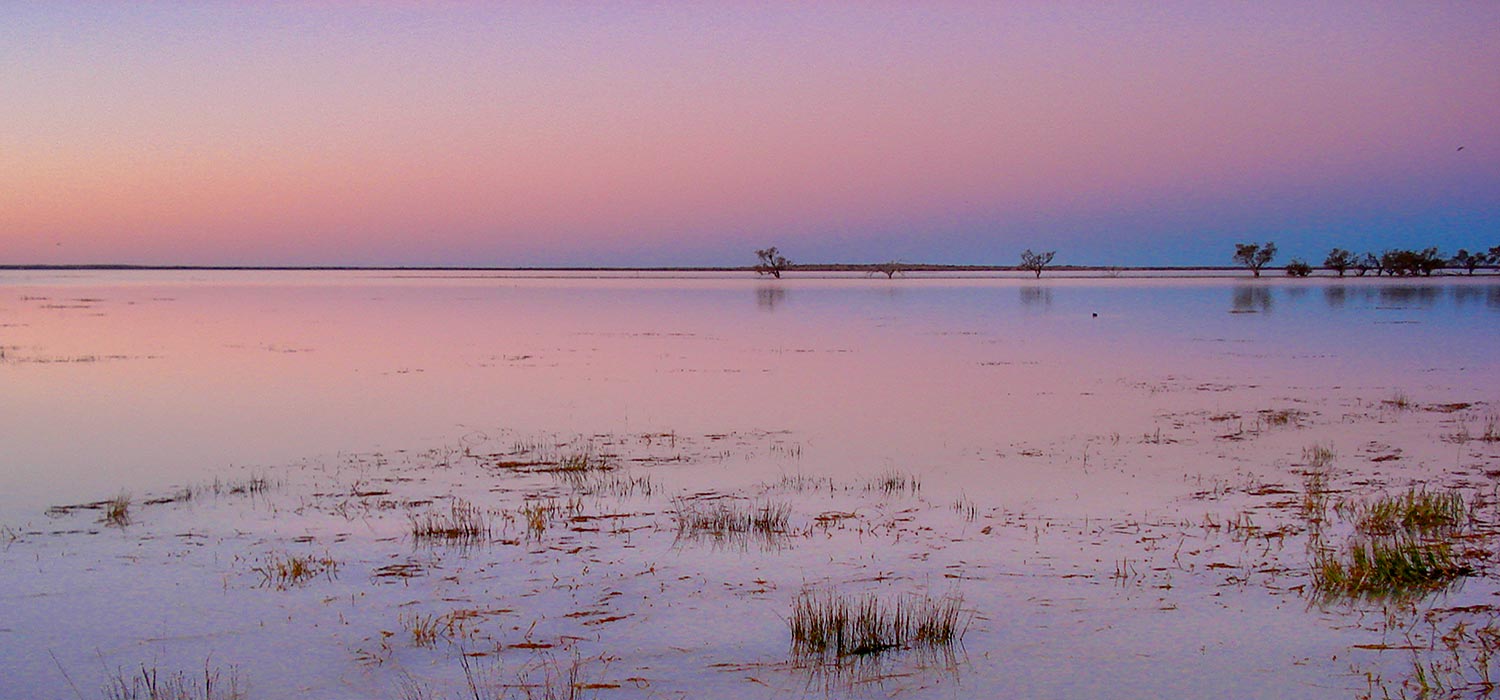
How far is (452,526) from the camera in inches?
306

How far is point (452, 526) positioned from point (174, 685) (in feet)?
9.43

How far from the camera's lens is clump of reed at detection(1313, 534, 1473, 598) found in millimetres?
6137

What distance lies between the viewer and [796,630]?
5477 millimetres

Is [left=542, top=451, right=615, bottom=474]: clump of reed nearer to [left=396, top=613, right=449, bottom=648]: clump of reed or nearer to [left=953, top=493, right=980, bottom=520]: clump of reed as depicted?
[left=953, top=493, right=980, bottom=520]: clump of reed

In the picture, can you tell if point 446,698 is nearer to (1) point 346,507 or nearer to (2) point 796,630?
(2) point 796,630

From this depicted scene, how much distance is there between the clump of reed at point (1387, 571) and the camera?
614 centimetres

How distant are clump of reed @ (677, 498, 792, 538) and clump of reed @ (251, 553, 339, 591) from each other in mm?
2298

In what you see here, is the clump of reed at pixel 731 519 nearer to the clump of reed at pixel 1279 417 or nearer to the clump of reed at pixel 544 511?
the clump of reed at pixel 544 511

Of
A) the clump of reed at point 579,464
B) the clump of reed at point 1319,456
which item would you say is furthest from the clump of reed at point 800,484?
the clump of reed at point 1319,456

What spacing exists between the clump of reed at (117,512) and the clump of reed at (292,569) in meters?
1.95

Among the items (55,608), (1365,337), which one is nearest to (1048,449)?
(55,608)

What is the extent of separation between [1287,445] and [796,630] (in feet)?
25.9

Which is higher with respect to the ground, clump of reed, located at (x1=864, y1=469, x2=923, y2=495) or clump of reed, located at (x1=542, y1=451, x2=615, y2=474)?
clump of reed, located at (x1=542, y1=451, x2=615, y2=474)

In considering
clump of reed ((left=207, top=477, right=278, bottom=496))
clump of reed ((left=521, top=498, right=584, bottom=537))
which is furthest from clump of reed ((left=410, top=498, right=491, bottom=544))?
clump of reed ((left=207, top=477, right=278, bottom=496))
